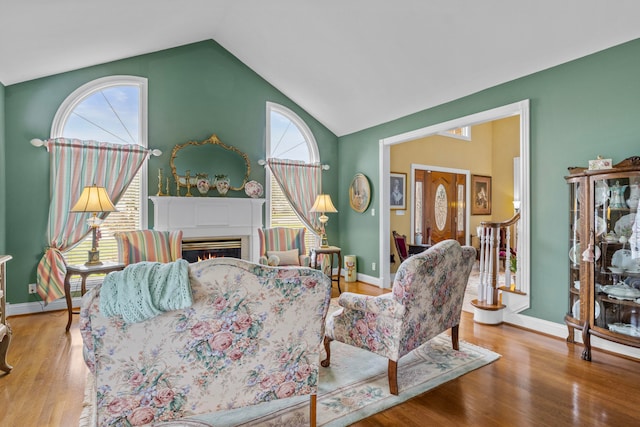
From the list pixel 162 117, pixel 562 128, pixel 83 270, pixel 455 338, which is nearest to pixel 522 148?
pixel 562 128

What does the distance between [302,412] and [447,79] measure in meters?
3.77

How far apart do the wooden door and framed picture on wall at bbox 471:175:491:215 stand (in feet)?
1.04

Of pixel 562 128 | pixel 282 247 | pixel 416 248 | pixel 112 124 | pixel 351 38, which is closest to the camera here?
pixel 562 128

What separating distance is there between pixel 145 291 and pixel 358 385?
5.33 feet

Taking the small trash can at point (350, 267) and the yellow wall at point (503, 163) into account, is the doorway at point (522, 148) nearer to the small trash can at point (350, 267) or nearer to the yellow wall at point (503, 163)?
the small trash can at point (350, 267)

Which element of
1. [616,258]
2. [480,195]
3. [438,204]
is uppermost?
[480,195]

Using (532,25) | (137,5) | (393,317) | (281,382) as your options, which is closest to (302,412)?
(281,382)

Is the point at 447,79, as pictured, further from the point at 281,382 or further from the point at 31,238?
the point at 31,238

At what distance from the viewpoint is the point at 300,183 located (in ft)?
19.5

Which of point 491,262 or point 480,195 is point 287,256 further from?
point 480,195

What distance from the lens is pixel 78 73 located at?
4.40 meters

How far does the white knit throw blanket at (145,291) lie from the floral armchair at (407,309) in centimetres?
128

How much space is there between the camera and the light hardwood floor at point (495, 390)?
203 cm

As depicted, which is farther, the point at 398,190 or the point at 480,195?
the point at 480,195
